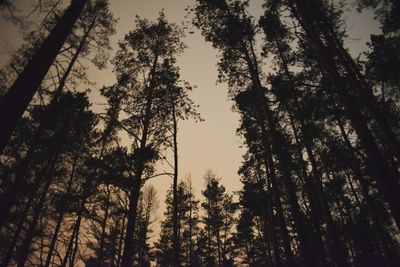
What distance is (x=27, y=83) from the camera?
12.7ft

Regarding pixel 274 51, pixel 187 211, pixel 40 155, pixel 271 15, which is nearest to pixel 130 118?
pixel 40 155

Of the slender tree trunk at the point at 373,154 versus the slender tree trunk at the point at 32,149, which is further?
the slender tree trunk at the point at 32,149

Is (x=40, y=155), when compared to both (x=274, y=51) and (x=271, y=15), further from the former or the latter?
(x=274, y=51)

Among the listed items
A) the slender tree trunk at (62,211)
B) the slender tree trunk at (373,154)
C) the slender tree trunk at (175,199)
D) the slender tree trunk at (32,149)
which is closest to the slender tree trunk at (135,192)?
the slender tree trunk at (175,199)

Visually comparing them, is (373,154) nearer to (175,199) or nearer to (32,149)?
(175,199)

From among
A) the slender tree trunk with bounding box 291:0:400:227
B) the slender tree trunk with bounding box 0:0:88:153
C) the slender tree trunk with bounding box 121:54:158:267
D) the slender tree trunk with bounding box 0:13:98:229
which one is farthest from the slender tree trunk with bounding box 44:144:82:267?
the slender tree trunk with bounding box 291:0:400:227

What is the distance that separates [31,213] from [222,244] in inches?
1076

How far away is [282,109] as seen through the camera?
1543 centimetres

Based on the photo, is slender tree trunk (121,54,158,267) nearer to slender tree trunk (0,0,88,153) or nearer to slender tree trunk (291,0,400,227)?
slender tree trunk (0,0,88,153)

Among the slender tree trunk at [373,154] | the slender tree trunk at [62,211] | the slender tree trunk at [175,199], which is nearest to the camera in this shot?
the slender tree trunk at [373,154]

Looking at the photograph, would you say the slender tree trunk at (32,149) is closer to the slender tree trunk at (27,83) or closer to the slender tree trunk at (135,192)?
the slender tree trunk at (135,192)

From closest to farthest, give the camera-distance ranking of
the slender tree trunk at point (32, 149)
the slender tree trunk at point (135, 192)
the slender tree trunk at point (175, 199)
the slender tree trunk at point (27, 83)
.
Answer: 1. the slender tree trunk at point (27, 83)
2. the slender tree trunk at point (32, 149)
3. the slender tree trunk at point (135, 192)
4. the slender tree trunk at point (175, 199)

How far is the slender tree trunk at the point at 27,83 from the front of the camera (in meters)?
3.48

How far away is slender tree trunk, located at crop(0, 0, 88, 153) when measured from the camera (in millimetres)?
3482
